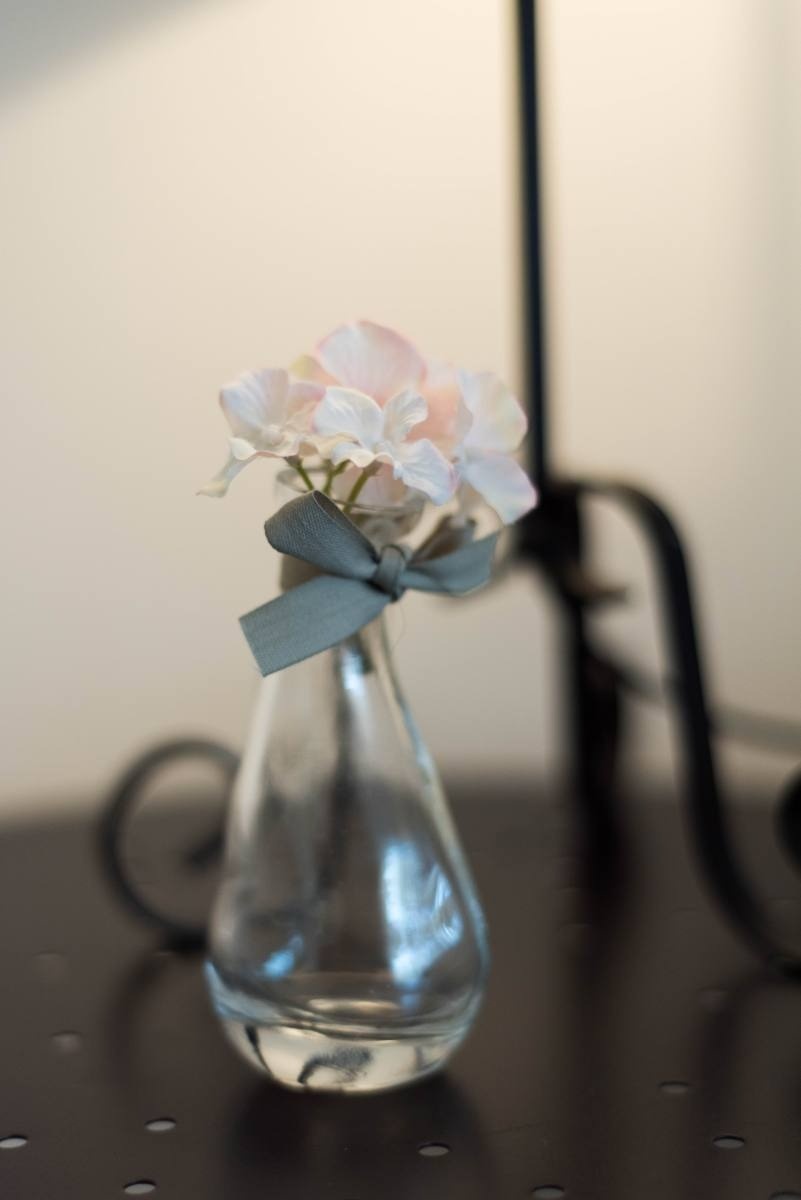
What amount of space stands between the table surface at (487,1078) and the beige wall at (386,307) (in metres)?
0.35

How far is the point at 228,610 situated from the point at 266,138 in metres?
0.35

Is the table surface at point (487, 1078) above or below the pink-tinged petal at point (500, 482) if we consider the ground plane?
below

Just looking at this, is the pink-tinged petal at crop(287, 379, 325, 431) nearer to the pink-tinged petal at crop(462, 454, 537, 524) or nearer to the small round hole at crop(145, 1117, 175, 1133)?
the pink-tinged petal at crop(462, 454, 537, 524)

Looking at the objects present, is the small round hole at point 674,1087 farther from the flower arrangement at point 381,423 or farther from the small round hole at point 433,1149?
the flower arrangement at point 381,423

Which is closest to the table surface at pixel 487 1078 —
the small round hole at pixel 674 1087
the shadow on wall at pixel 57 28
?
the small round hole at pixel 674 1087

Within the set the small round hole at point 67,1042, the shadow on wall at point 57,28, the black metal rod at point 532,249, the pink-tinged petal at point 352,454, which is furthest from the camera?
the black metal rod at point 532,249

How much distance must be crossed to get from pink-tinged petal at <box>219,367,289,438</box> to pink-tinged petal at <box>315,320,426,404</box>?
0.7 inches

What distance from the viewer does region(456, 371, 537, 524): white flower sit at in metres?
0.43

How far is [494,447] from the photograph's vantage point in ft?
1.43

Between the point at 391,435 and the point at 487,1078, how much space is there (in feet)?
0.78

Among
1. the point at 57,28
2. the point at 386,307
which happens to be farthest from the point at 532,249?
the point at 57,28

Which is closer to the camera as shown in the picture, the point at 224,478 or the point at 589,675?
the point at 224,478

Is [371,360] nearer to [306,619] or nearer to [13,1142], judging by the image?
[306,619]

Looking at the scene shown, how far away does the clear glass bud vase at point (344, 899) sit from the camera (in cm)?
44
